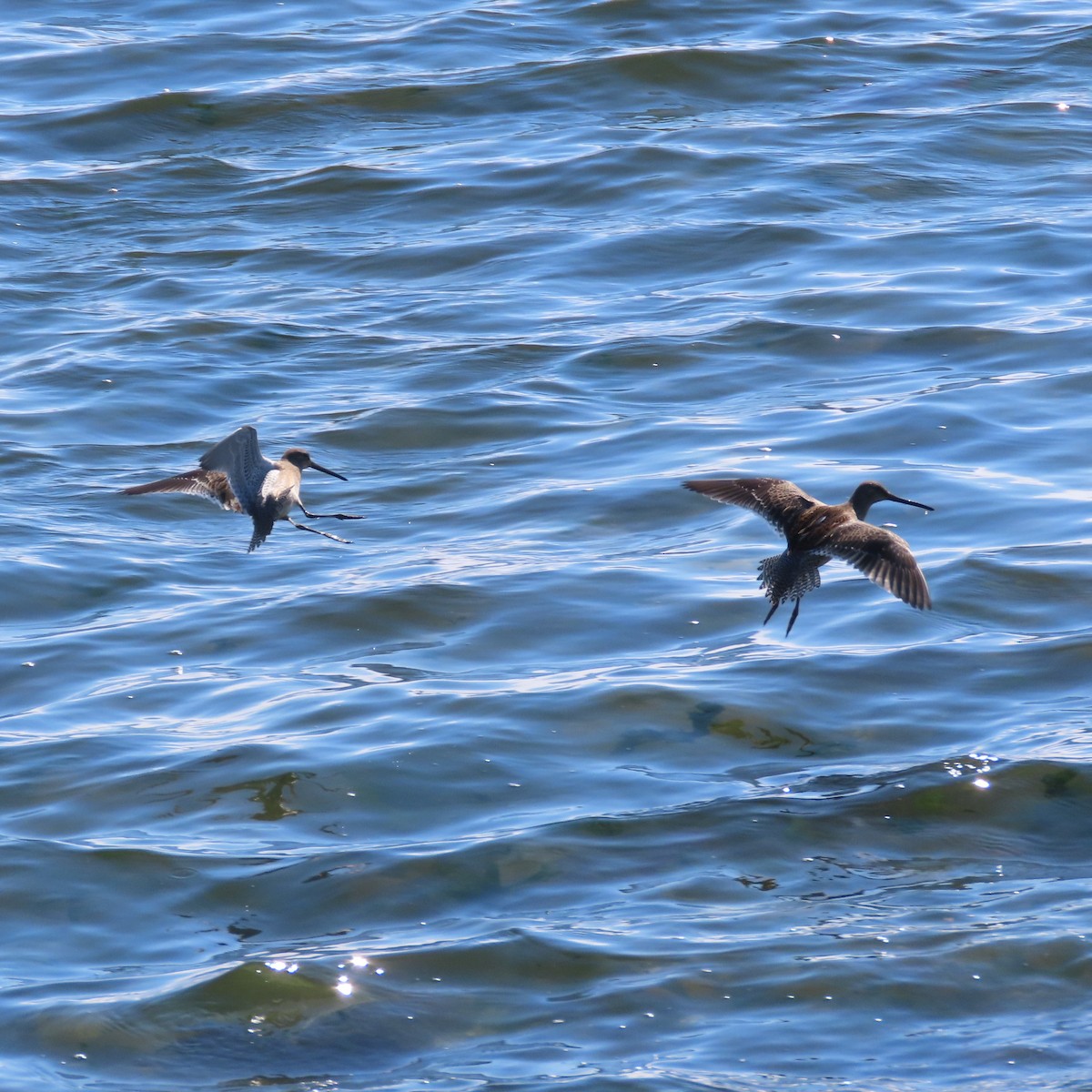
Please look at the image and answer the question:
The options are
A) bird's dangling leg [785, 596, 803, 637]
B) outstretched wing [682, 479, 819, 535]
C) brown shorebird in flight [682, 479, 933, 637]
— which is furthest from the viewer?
outstretched wing [682, 479, 819, 535]

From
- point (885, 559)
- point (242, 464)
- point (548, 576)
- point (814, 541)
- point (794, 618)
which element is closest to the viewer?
point (885, 559)

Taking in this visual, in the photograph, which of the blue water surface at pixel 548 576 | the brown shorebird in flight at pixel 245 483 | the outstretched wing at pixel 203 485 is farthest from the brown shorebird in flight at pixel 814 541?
the outstretched wing at pixel 203 485

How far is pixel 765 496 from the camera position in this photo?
909cm

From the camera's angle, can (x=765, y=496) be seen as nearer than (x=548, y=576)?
Yes

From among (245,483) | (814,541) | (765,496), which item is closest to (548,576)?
(765,496)

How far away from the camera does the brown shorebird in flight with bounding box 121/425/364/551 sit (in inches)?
330

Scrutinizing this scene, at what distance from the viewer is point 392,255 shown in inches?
583

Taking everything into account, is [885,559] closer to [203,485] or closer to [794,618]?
[794,618]

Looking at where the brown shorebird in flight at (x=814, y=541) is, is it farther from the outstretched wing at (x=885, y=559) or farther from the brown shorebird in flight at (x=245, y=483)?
the brown shorebird in flight at (x=245, y=483)

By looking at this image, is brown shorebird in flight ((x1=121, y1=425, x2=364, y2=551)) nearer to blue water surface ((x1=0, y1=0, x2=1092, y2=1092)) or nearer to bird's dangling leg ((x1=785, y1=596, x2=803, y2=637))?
blue water surface ((x1=0, y1=0, x2=1092, y2=1092))

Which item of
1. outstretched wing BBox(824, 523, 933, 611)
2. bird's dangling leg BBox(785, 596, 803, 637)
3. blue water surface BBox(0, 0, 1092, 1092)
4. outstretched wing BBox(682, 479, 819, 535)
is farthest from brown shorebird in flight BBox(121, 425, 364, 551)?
outstretched wing BBox(824, 523, 933, 611)

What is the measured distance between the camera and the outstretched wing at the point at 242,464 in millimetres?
8344

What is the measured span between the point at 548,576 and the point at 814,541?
60.4 inches

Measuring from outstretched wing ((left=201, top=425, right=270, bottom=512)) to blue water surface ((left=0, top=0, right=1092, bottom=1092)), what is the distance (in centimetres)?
84
